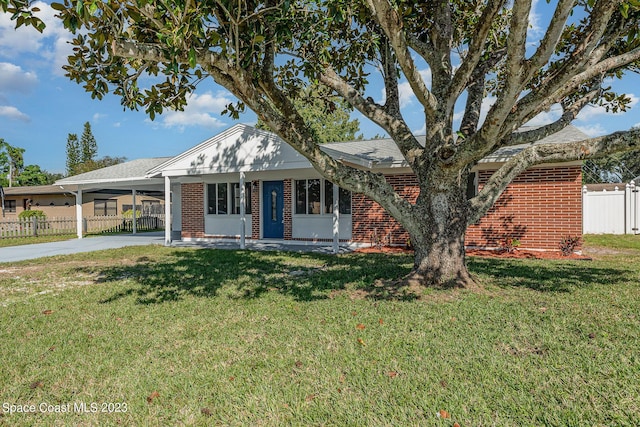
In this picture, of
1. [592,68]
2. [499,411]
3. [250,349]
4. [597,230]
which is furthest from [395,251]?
[597,230]

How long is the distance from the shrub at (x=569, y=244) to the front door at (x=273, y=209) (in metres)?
9.52

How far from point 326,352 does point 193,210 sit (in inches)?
563

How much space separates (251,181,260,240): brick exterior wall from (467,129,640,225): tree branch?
10.2 m

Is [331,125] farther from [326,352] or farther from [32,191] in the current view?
[326,352]

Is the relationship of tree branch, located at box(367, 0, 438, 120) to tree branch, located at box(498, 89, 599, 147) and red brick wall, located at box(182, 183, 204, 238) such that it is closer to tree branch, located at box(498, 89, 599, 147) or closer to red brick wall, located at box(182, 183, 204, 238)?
tree branch, located at box(498, 89, 599, 147)

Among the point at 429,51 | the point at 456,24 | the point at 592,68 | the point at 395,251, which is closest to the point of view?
the point at 592,68

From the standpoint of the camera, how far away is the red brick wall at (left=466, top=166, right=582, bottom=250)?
11164 millimetres

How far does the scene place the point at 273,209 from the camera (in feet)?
50.3

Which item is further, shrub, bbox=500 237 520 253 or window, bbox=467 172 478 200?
window, bbox=467 172 478 200

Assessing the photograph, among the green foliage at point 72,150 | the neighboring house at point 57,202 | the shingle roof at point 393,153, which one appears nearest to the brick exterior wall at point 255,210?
the shingle roof at point 393,153

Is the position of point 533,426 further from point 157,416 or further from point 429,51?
point 429,51

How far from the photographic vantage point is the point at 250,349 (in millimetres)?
4027

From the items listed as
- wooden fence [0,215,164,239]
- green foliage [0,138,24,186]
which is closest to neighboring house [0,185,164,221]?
wooden fence [0,215,164,239]

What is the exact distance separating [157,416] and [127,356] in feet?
4.47
